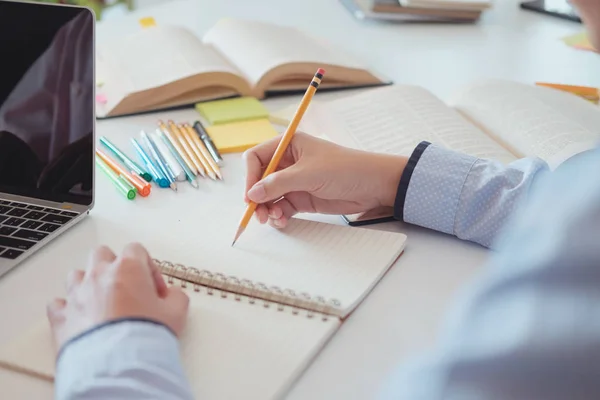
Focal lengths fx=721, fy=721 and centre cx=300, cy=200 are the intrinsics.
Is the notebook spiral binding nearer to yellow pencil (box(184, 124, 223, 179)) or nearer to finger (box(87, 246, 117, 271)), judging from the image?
finger (box(87, 246, 117, 271))

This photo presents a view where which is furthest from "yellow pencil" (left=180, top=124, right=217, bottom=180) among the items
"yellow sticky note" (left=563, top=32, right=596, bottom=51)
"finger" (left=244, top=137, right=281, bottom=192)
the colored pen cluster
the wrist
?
"yellow sticky note" (left=563, top=32, right=596, bottom=51)

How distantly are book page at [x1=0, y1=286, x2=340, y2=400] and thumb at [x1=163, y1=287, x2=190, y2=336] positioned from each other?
0.04ft

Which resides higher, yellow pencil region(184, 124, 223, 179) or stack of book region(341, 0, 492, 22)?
stack of book region(341, 0, 492, 22)

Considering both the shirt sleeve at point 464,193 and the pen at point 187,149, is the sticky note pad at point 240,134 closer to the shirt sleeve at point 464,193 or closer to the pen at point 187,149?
the pen at point 187,149

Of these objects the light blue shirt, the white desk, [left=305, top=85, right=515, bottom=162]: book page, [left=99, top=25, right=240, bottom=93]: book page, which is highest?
the light blue shirt

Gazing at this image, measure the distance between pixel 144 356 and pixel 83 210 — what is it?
32 cm

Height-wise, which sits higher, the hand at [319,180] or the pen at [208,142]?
the hand at [319,180]

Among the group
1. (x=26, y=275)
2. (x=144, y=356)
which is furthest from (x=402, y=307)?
(x=26, y=275)

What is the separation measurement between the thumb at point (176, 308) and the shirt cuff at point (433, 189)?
294 mm

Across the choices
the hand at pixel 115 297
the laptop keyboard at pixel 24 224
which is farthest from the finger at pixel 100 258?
the laptop keyboard at pixel 24 224

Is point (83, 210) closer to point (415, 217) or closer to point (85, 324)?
point (85, 324)

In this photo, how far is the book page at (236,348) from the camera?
0.56 metres

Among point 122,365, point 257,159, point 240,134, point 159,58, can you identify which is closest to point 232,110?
point 240,134

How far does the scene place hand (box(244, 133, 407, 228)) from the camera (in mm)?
792
